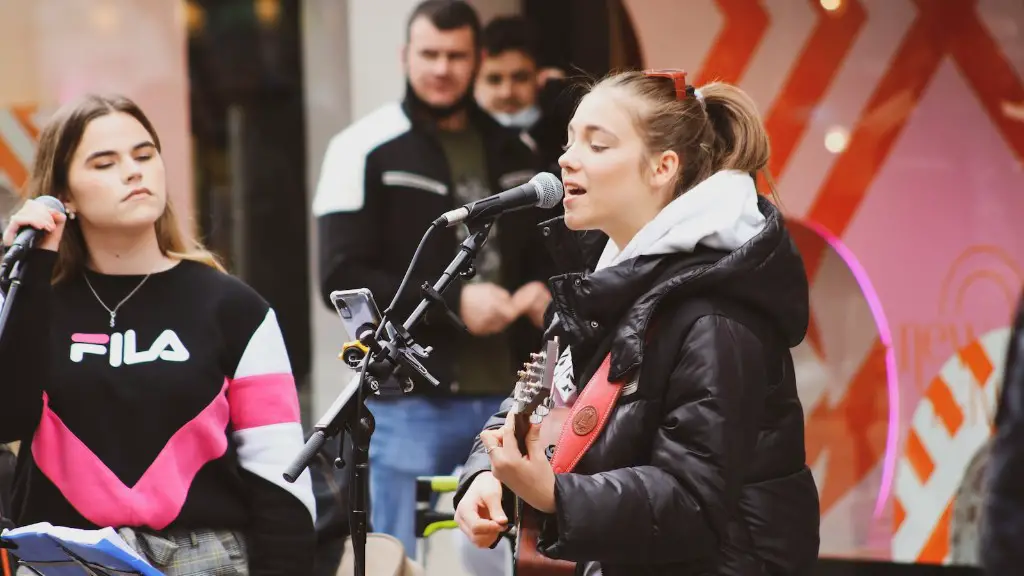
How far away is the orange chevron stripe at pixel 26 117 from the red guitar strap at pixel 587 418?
3.76 m

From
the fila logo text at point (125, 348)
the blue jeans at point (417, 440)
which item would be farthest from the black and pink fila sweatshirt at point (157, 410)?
the blue jeans at point (417, 440)

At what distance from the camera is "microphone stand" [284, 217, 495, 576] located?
266 centimetres

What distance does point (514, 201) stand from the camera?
8.91 feet

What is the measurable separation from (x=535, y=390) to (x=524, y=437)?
0.10 metres

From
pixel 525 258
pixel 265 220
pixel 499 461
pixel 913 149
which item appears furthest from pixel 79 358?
pixel 913 149

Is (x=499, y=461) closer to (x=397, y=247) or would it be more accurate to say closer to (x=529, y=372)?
(x=529, y=372)

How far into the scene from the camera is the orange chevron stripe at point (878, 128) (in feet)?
15.1

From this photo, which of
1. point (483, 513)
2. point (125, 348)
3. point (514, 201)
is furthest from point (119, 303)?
point (483, 513)

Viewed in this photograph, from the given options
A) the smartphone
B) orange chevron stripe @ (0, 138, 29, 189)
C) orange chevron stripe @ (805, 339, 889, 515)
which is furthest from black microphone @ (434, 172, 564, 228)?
orange chevron stripe @ (0, 138, 29, 189)

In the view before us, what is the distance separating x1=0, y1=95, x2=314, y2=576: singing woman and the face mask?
1.87 metres

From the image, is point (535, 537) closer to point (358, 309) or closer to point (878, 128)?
point (358, 309)

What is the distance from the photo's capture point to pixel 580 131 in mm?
2617

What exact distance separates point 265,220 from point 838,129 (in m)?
2.46

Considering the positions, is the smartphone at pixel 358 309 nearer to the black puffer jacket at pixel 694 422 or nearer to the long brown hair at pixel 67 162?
the black puffer jacket at pixel 694 422
